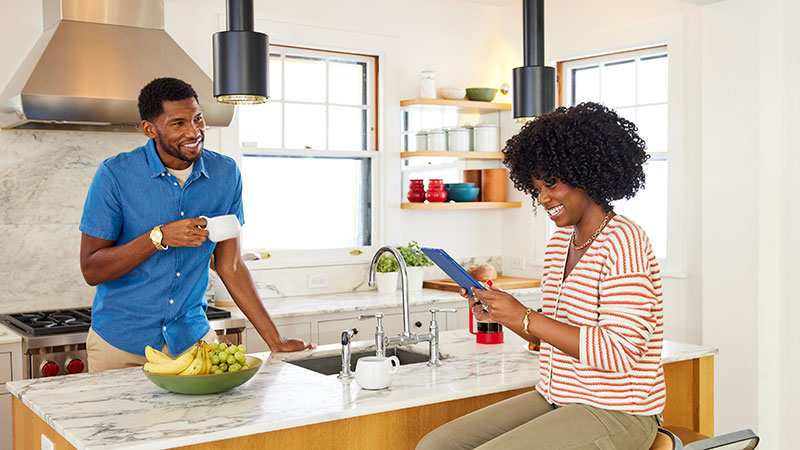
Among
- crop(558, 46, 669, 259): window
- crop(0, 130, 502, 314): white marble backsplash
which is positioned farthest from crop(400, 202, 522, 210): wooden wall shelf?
crop(0, 130, 502, 314): white marble backsplash

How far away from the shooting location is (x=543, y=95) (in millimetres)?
2801

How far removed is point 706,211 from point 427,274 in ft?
6.16

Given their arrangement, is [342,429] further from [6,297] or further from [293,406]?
[6,297]

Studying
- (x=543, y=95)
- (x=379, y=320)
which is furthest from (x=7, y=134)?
(x=543, y=95)

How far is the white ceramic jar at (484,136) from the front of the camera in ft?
17.7

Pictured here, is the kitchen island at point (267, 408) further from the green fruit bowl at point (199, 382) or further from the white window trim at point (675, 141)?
the white window trim at point (675, 141)

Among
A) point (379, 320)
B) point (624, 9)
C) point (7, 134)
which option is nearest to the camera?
point (379, 320)

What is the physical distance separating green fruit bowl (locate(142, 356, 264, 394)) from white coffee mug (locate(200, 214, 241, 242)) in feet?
1.50

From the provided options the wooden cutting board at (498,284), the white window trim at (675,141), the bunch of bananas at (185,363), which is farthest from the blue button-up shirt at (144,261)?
the white window trim at (675,141)

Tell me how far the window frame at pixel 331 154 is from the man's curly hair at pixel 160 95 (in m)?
1.91

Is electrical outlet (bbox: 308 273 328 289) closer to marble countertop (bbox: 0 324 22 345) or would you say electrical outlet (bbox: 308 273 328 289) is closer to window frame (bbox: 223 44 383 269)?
window frame (bbox: 223 44 383 269)

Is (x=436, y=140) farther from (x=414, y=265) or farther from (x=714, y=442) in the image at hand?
(x=714, y=442)

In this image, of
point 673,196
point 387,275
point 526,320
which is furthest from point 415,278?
point 526,320

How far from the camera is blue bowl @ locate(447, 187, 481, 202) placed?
532cm
